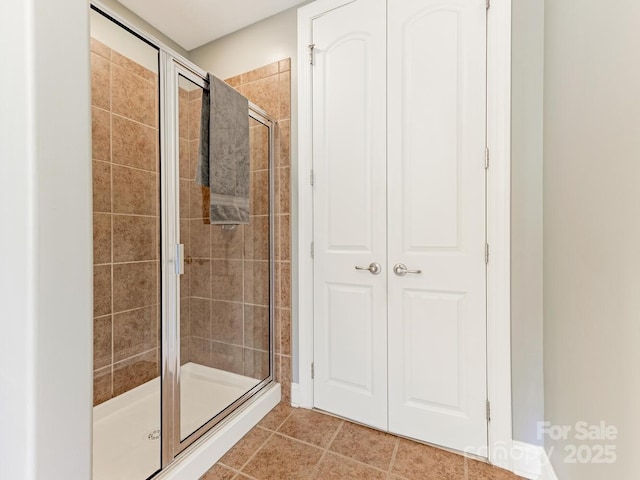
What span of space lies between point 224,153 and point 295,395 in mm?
1550

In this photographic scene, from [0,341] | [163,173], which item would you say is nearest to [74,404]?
[0,341]

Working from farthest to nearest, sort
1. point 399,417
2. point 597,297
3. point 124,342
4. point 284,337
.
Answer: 1. point 284,337
2. point 124,342
3. point 399,417
4. point 597,297

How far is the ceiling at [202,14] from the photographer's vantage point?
6.16 feet

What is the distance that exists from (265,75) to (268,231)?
3.50 ft

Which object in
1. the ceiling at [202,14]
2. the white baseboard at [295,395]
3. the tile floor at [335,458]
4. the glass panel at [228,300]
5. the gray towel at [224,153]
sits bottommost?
the tile floor at [335,458]

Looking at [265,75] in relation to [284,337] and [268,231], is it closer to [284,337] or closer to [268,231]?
[268,231]

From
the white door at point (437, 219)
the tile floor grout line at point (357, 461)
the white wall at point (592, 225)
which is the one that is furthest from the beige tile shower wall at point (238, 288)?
the white wall at point (592, 225)

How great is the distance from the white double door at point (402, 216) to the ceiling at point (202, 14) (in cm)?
44

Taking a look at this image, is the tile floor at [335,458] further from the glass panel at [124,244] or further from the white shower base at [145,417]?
the glass panel at [124,244]

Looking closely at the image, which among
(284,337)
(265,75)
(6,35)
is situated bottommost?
(284,337)

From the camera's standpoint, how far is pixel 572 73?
103 cm

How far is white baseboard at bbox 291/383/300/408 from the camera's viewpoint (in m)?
1.88

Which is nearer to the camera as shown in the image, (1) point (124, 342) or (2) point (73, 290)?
(2) point (73, 290)

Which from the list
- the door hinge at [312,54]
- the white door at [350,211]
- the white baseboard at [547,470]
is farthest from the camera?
the door hinge at [312,54]
